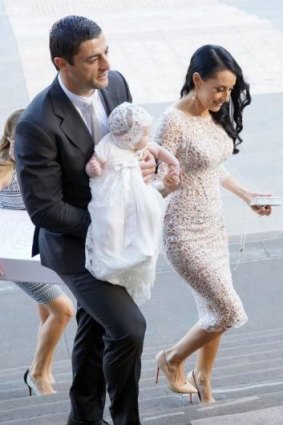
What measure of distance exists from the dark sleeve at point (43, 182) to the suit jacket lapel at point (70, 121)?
78mm

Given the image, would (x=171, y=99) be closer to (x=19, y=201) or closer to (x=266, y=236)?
(x=266, y=236)

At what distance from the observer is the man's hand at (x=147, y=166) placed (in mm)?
2779

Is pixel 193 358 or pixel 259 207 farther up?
pixel 259 207

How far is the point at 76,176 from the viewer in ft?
8.96

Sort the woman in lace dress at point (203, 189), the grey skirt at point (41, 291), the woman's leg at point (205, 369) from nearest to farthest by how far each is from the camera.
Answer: the woman in lace dress at point (203, 189) → the woman's leg at point (205, 369) → the grey skirt at point (41, 291)

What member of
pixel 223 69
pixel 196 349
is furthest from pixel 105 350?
pixel 223 69

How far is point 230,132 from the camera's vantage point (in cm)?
339

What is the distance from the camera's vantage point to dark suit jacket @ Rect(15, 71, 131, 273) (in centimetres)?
263

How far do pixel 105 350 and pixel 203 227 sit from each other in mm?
819

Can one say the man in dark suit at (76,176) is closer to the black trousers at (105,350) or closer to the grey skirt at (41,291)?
the black trousers at (105,350)

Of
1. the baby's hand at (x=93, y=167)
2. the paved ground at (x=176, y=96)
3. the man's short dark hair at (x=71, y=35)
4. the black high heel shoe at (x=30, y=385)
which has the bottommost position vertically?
the paved ground at (x=176, y=96)

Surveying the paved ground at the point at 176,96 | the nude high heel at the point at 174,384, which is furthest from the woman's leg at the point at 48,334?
the nude high heel at the point at 174,384

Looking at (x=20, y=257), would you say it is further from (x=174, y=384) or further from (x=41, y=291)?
(x=174, y=384)

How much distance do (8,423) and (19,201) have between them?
106 cm
